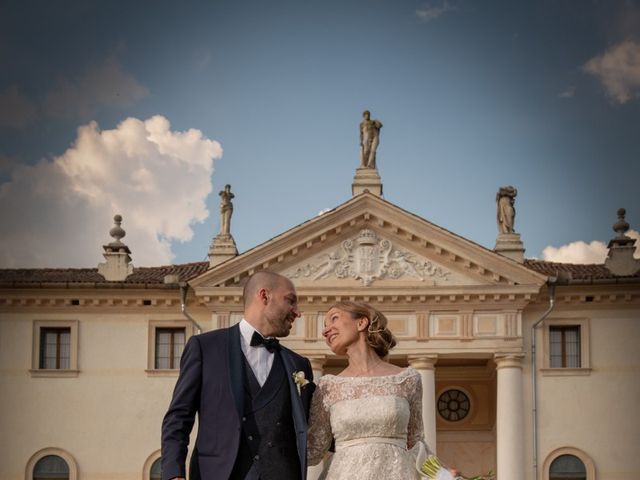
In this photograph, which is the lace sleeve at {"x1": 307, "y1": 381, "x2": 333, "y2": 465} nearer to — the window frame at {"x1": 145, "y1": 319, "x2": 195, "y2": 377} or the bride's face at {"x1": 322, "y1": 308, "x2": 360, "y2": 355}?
the bride's face at {"x1": 322, "y1": 308, "x2": 360, "y2": 355}

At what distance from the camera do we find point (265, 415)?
788cm

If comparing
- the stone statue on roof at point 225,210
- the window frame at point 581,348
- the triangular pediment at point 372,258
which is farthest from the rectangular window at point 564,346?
the stone statue on roof at point 225,210

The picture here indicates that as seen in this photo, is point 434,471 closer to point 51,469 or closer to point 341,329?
point 341,329

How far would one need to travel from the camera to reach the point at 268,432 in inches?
309

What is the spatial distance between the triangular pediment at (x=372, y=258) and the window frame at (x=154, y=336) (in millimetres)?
1387

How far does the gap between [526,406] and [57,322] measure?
12951 millimetres

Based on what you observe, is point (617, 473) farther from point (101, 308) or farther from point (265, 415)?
point (265, 415)

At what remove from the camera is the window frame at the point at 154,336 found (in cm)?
3556

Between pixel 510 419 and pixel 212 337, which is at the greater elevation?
pixel 212 337

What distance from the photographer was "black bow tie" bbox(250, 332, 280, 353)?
8016 millimetres

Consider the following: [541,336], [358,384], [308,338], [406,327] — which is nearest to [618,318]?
[541,336]

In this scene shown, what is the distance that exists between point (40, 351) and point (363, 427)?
29058 mm

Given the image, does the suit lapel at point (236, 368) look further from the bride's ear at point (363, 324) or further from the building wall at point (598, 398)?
the building wall at point (598, 398)

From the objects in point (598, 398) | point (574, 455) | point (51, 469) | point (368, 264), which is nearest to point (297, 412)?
point (368, 264)
